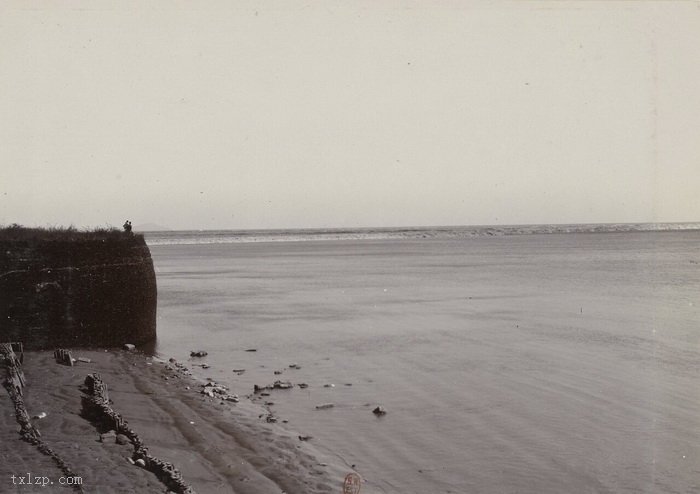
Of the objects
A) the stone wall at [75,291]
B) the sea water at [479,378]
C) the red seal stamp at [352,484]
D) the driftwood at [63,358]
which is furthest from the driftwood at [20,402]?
the sea water at [479,378]

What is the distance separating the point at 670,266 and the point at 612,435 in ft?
144

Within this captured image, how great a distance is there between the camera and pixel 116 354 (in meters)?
14.4

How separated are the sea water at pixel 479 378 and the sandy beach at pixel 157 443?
745 millimetres

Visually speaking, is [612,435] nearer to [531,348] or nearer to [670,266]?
[531,348]

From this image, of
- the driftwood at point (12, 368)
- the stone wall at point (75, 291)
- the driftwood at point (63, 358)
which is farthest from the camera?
the stone wall at point (75, 291)

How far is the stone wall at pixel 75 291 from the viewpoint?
1407 cm

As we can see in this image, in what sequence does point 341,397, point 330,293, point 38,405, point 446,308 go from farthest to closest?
point 330,293
point 446,308
point 341,397
point 38,405

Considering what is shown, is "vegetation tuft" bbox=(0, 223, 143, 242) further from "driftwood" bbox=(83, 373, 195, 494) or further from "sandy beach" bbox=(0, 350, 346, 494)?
"driftwood" bbox=(83, 373, 195, 494)

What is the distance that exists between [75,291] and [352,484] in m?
10.1

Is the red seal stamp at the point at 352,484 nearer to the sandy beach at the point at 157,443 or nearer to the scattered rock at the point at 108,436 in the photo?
the sandy beach at the point at 157,443

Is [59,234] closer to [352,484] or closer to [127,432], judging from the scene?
[127,432]

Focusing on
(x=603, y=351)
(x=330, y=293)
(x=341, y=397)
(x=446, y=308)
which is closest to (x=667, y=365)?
(x=603, y=351)

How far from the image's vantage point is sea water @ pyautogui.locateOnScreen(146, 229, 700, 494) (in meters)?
8.05

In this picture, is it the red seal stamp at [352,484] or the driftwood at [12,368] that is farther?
the driftwood at [12,368]
